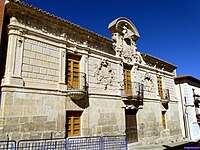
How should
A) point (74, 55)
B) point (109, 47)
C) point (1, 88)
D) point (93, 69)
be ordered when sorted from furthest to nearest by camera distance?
point (109, 47) < point (93, 69) < point (74, 55) < point (1, 88)

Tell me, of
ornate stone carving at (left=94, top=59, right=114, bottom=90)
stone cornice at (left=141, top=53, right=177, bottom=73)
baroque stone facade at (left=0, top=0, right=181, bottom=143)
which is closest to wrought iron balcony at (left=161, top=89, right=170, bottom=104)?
baroque stone facade at (left=0, top=0, right=181, bottom=143)

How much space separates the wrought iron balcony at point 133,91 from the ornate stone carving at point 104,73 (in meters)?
1.22

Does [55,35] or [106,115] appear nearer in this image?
[55,35]

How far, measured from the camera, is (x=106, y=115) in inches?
388

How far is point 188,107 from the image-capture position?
16.0 meters

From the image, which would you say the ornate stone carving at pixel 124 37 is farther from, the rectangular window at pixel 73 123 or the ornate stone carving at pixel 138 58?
the rectangular window at pixel 73 123

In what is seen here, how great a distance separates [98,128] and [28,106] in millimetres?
3728

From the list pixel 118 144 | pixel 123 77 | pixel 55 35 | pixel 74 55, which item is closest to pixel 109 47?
pixel 123 77

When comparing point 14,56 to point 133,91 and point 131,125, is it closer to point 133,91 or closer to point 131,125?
point 133,91

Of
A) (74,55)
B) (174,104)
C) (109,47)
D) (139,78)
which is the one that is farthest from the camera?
(174,104)

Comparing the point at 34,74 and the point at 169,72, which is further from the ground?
the point at 169,72

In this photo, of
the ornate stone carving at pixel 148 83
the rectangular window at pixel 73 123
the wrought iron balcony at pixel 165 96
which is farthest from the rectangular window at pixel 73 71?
the wrought iron balcony at pixel 165 96

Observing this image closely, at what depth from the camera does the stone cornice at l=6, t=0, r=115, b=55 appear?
7.52 metres

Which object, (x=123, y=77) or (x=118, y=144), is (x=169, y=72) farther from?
(x=118, y=144)
